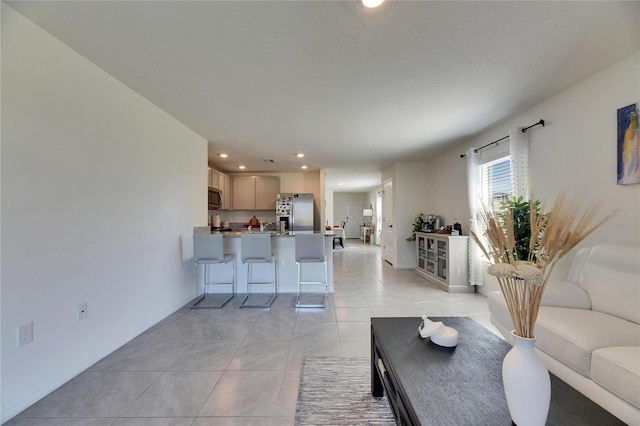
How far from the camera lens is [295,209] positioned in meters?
6.63

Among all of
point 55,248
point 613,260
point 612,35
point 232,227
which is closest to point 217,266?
point 55,248

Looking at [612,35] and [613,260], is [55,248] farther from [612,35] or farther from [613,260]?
[612,35]

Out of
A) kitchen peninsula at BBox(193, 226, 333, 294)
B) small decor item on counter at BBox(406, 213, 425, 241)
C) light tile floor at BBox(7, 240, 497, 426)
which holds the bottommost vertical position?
light tile floor at BBox(7, 240, 497, 426)

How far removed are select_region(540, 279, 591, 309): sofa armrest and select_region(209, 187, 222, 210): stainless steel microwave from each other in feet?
17.9

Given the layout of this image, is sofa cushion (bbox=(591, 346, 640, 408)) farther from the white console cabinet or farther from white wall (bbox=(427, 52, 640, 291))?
the white console cabinet

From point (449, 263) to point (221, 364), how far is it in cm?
360

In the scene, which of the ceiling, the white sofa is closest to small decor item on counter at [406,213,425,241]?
the ceiling

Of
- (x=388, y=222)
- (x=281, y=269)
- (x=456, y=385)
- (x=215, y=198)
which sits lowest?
(x=281, y=269)

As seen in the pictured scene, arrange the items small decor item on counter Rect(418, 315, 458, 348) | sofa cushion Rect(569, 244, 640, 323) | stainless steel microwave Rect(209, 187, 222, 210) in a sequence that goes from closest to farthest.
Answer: small decor item on counter Rect(418, 315, 458, 348) < sofa cushion Rect(569, 244, 640, 323) < stainless steel microwave Rect(209, 187, 222, 210)

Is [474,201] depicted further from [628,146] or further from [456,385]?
[456,385]

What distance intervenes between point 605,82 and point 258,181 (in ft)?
20.5

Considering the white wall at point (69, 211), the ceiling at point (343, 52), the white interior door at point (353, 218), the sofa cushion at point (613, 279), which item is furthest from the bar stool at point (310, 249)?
the white interior door at point (353, 218)

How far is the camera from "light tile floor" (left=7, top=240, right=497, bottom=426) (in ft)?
5.31

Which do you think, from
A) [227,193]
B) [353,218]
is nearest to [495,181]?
[227,193]
